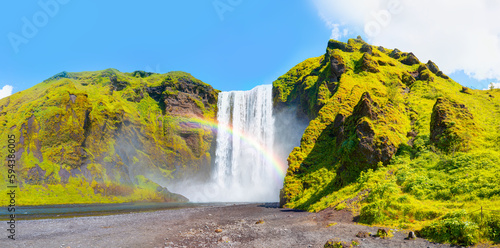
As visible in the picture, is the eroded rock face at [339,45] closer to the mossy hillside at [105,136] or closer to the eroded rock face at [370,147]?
the eroded rock face at [370,147]

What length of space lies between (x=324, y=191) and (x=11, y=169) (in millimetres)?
69287

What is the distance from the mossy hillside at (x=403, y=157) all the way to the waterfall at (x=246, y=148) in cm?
3384

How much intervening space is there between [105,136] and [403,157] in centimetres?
7904

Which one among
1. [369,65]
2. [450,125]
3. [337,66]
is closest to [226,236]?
[450,125]

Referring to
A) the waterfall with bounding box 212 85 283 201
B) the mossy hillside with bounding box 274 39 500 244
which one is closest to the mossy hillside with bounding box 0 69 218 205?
the waterfall with bounding box 212 85 283 201

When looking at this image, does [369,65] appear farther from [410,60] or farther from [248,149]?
[248,149]

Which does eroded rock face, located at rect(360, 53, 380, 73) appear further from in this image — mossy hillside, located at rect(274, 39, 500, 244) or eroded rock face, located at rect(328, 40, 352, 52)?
eroded rock face, located at rect(328, 40, 352, 52)

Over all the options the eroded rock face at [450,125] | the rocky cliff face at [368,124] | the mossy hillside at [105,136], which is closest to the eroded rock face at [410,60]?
the rocky cliff face at [368,124]

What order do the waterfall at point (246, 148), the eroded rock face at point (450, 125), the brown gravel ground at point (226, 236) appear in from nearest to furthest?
the brown gravel ground at point (226, 236) → the eroded rock face at point (450, 125) → the waterfall at point (246, 148)

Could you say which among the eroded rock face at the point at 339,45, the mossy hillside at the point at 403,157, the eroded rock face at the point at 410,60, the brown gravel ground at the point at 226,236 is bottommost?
the brown gravel ground at the point at 226,236

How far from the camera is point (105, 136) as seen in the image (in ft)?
252

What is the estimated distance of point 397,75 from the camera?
148 ft

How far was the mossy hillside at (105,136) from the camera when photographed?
2477 inches

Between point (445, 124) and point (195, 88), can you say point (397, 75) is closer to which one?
point (445, 124)
